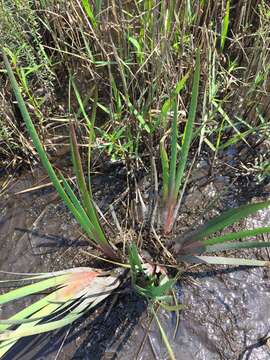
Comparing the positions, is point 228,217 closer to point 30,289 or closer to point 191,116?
point 191,116

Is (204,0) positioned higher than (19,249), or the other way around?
(204,0)

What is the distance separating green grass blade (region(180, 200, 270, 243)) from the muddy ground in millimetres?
278

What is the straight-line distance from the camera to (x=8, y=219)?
4.90ft

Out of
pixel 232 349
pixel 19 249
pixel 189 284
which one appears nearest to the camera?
pixel 232 349

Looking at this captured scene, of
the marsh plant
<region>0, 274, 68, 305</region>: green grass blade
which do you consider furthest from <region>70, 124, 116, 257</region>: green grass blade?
<region>0, 274, 68, 305</region>: green grass blade

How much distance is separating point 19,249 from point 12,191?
252 millimetres

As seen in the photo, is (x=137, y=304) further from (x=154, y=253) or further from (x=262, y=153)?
(x=262, y=153)

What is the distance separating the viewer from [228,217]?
37.8 inches

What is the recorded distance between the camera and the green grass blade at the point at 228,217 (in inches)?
34.9

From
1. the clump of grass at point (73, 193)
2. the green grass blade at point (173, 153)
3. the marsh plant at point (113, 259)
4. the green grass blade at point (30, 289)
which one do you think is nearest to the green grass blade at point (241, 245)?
the marsh plant at point (113, 259)

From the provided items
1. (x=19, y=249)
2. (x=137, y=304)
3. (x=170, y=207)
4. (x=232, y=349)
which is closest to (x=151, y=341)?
(x=137, y=304)

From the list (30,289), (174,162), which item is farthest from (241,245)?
(30,289)

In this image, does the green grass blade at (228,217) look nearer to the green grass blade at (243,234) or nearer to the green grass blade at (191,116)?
the green grass blade at (243,234)

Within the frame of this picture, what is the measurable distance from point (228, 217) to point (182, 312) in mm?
445
